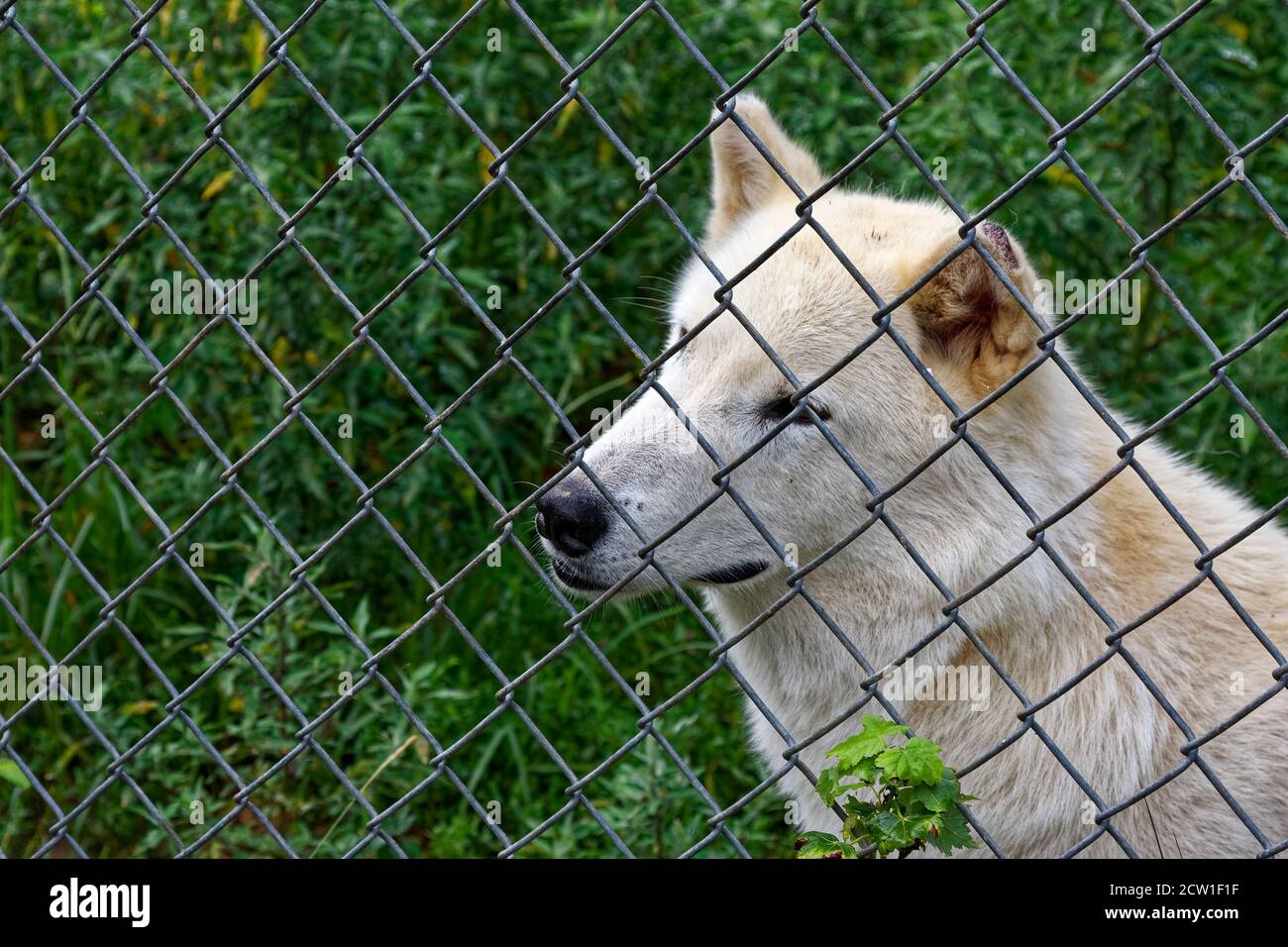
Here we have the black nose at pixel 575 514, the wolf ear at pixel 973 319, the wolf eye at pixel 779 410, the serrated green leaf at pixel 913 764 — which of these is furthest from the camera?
the wolf eye at pixel 779 410

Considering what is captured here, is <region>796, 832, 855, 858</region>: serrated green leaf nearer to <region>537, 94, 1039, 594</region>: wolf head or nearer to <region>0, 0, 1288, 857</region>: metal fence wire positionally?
<region>0, 0, 1288, 857</region>: metal fence wire

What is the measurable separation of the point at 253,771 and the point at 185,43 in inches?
96.5

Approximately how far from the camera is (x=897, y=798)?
6.68 ft

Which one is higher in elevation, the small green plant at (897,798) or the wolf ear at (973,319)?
the wolf ear at (973,319)

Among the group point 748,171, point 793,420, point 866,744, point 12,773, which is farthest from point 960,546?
point 12,773

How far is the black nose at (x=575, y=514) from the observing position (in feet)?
8.44

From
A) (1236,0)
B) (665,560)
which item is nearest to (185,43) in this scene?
(665,560)

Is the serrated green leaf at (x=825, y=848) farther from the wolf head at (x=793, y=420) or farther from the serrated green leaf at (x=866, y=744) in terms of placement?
the wolf head at (x=793, y=420)

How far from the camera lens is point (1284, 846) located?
1976mm

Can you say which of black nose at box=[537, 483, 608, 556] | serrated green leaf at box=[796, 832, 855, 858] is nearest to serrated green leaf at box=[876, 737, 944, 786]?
serrated green leaf at box=[796, 832, 855, 858]

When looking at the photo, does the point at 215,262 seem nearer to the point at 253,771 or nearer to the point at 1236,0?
the point at 253,771

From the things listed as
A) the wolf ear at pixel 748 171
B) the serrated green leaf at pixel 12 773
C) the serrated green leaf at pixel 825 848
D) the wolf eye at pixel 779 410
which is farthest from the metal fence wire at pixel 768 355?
the wolf ear at pixel 748 171

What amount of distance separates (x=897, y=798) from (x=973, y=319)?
1016 mm
